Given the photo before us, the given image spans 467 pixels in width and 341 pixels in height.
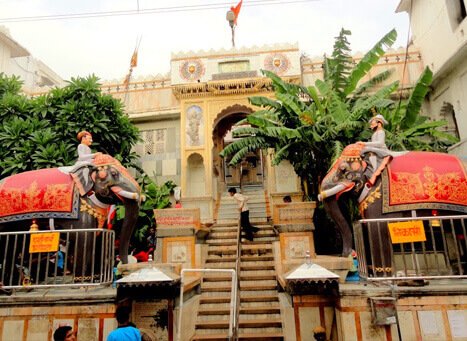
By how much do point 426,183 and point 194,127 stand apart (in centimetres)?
858

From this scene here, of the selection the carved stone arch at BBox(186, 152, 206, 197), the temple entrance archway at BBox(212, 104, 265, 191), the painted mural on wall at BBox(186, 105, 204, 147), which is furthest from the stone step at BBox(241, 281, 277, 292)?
the painted mural on wall at BBox(186, 105, 204, 147)

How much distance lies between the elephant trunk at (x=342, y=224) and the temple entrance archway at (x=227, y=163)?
5.72 metres

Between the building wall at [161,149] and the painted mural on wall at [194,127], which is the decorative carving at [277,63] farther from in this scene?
the building wall at [161,149]

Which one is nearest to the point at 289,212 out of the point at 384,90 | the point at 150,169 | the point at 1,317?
the point at 384,90

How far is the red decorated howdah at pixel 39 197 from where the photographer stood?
21.4 ft

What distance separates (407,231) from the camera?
465 cm

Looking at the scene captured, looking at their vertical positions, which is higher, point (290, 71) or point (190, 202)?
point (290, 71)

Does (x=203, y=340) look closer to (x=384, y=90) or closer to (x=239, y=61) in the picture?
(x=384, y=90)

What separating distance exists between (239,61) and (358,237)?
9624 mm

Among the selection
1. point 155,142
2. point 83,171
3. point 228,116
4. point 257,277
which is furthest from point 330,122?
point 155,142

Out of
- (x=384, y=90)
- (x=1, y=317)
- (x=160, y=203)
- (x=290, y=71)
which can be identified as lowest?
(x=1, y=317)

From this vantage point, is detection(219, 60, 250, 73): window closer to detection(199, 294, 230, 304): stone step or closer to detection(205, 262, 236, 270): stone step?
detection(205, 262, 236, 270): stone step

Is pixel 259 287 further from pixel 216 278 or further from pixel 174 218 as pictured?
pixel 174 218

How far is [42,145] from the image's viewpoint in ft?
32.3
